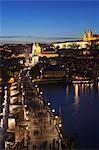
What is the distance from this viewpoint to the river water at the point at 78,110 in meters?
3.14

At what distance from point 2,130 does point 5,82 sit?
791mm

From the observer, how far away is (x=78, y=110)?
14.3 feet

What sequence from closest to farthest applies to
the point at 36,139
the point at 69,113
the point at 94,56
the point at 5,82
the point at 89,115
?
the point at 36,139, the point at 94,56, the point at 5,82, the point at 89,115, the point at 69,113

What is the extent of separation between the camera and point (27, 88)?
4.02 meters

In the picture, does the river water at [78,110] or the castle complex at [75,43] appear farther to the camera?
the river water at [78,110]

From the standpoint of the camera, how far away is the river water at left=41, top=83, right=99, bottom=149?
123 inches

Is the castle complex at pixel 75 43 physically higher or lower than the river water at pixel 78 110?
higher

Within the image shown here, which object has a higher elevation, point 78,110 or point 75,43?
point 75,43

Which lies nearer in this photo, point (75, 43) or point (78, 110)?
point (75, 43)

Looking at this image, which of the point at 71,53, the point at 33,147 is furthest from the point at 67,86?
the point at 33,147

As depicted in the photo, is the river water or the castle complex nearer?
the castle complex

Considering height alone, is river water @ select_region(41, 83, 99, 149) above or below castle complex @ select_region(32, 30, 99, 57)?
below

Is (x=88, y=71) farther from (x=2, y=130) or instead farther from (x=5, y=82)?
(x=2, y=130)

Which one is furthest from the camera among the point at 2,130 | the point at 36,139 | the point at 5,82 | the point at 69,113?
the point at 69,113
